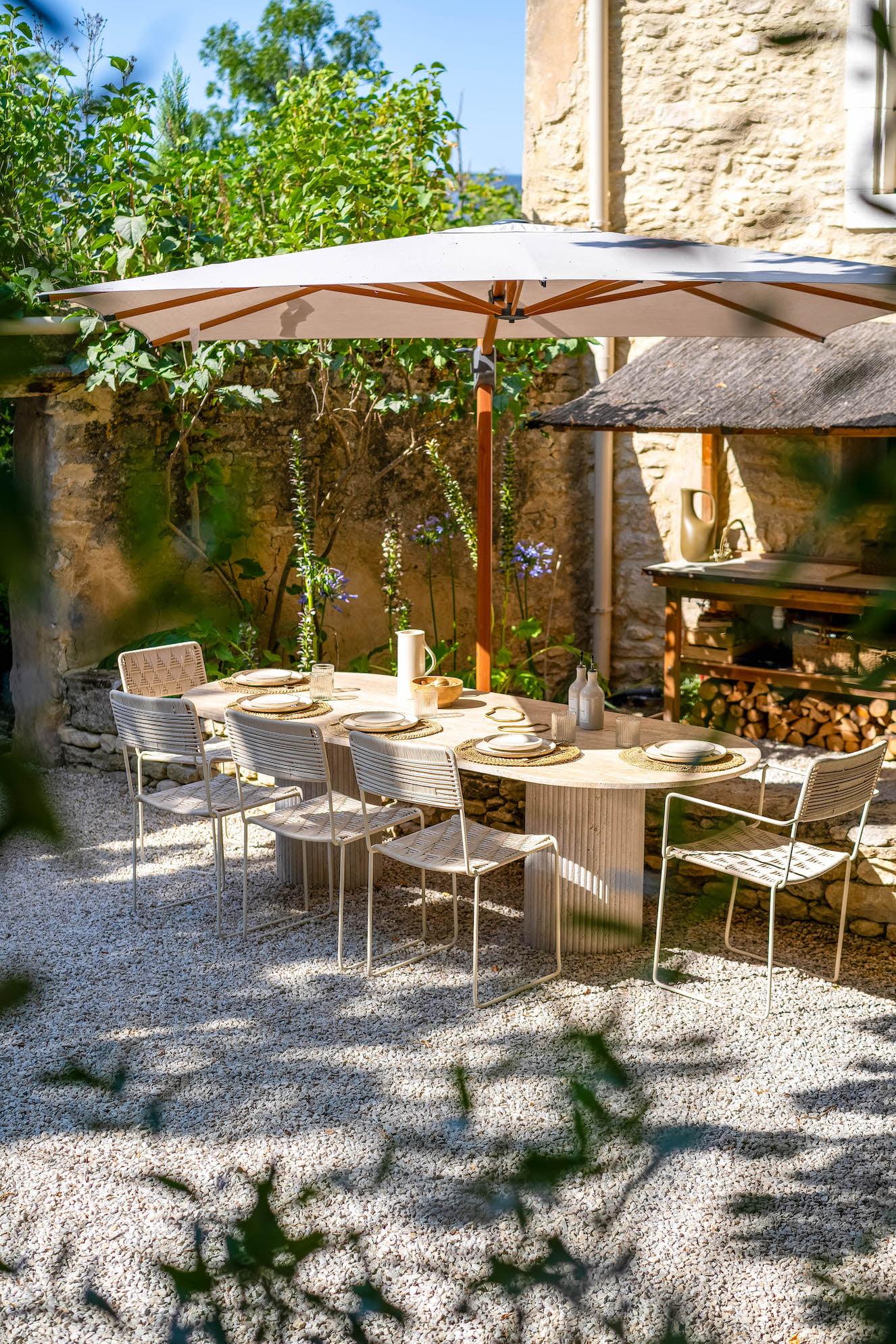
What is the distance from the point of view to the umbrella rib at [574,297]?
501 cm

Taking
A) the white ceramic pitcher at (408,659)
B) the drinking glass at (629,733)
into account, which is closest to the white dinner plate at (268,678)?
the white ceramic pitcher at (408,659)

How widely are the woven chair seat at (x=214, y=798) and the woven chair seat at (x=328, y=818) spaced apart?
4.2 inches

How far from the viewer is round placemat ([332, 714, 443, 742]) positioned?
15.8 feet

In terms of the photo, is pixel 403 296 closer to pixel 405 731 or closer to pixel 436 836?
pixel 405 731

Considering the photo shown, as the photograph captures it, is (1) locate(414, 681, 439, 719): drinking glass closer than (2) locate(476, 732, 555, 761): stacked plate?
No

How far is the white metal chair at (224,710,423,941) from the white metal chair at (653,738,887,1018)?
1.12 metres

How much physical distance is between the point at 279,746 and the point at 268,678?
3.12 feet

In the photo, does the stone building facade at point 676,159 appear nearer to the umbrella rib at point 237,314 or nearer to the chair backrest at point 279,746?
the umbrella rib at point 237,314

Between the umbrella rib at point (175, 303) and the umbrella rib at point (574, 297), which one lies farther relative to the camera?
the umbrella rib at point (574, 297)

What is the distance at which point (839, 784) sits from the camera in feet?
14.2

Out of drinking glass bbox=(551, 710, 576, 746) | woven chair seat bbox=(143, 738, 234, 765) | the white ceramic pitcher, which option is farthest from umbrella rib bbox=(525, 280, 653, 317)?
woven chair seat bbox=(143, 738, 234, 765)

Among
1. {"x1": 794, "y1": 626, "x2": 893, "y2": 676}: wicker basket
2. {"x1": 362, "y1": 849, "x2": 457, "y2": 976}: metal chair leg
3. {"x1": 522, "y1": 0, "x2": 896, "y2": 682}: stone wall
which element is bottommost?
{"x1": 362, "y1": 849, "x2": 457, "y2": 976}: metal chair leg

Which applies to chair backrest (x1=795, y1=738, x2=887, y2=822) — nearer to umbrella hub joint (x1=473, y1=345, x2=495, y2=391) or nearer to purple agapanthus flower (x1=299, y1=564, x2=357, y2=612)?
umbrella hub joint (x1=473, y1=345, x2=495, y2=391)

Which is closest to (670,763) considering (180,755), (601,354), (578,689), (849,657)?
(578,689)
